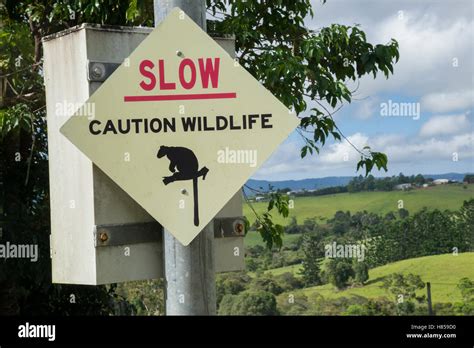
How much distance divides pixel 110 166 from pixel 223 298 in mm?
5864

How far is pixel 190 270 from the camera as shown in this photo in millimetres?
2771

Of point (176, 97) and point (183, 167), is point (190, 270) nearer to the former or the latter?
point (183, 167)

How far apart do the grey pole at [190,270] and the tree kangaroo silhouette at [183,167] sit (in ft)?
0.32

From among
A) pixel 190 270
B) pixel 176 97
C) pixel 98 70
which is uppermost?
pixel 98 70

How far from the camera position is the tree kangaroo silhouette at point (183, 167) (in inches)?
107

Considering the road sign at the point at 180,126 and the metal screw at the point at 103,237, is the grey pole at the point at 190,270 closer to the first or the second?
the road sign at the point at 180,126

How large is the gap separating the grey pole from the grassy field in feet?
21.8

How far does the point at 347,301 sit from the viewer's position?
31.2 feet

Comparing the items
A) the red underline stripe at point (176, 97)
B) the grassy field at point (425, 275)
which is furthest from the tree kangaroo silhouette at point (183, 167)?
the grassy field at point (425, 275)

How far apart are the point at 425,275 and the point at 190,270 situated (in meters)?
7.47

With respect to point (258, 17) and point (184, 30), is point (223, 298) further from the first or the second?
point (184, 30)

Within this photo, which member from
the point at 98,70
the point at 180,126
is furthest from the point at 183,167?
the point at 98,70

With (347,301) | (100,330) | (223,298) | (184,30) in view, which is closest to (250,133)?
(184,30)

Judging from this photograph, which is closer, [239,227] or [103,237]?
[103,237]
